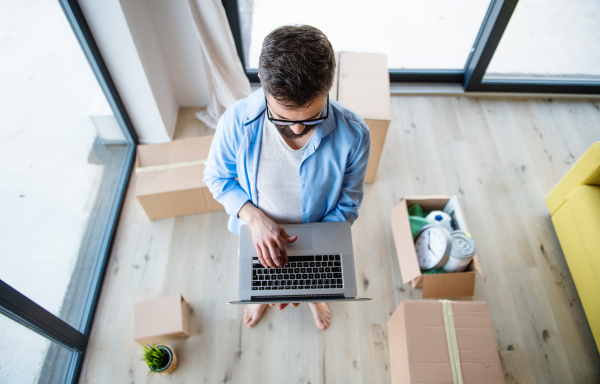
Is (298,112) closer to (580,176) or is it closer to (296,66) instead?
(296,66)

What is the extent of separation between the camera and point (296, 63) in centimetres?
81

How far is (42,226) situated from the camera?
164 cm

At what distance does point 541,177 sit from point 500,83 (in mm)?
671

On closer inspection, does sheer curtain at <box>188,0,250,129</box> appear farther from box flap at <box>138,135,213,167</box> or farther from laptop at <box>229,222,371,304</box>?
laptop at <box>229,222,371,304</box>

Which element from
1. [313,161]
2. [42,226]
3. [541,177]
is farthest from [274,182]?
[541,177]

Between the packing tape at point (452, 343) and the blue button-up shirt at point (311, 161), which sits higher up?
the blue button-up shirt at point (311, 161)

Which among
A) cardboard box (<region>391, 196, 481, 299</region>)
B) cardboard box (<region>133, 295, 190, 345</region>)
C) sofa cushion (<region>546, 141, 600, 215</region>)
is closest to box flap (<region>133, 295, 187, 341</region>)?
cardboard box (<region>133, 295, 190, 345</region>)

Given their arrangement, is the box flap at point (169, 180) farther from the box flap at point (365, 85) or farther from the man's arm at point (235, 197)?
the box flap at point (365, 85)

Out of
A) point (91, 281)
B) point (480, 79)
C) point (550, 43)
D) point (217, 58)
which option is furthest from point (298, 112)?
point (550, 43)

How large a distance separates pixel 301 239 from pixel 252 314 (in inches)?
25.4

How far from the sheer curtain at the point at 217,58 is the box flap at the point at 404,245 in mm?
1088

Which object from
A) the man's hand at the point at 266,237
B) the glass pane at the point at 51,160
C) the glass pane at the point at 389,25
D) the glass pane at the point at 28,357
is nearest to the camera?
the man's hand at the point at 266,237

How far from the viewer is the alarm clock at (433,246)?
173cm

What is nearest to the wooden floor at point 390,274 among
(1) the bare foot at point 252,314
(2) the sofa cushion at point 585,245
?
(1) the bare foot at point 252,314
